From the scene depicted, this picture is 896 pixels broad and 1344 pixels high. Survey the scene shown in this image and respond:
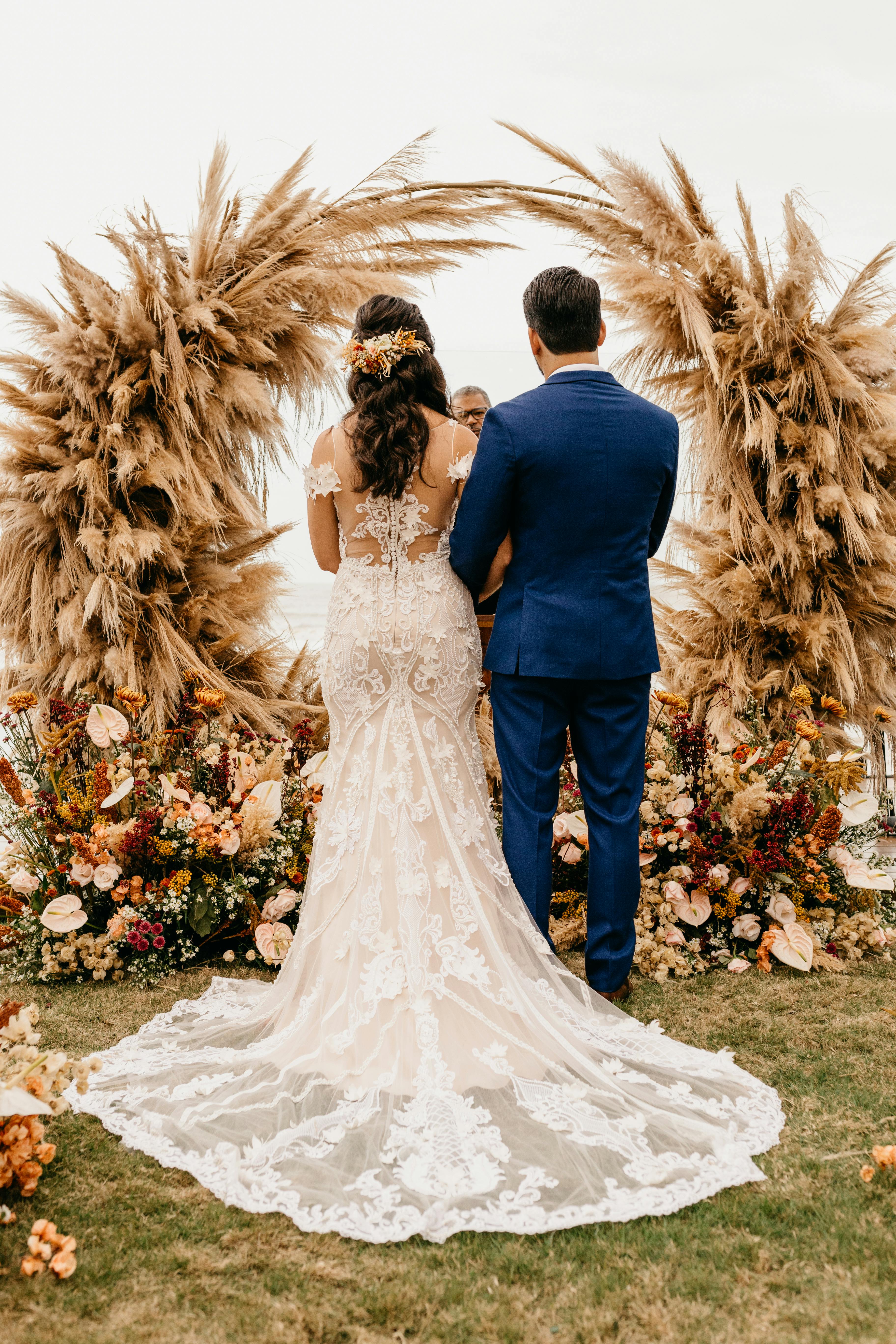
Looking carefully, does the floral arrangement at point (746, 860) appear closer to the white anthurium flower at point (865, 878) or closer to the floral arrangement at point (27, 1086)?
the white anthurium flower at point (865, 878)

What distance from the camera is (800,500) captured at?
14.7ft

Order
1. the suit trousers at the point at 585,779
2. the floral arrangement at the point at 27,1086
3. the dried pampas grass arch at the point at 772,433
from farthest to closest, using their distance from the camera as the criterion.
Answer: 1. the dried pampas grass arch at the point at 772,433
2. the suit trousers at the point at 585,779
3. the floral arrangement at the point at 27,1086

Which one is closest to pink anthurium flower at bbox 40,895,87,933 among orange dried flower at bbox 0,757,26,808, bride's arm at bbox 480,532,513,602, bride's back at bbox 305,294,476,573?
orange dried flower at bbox 0,757,26,808

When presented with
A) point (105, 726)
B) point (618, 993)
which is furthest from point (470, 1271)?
point (105, 726)

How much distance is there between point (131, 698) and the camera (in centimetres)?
381

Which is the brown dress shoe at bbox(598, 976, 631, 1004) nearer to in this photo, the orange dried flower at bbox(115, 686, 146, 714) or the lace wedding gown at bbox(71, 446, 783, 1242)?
the lace wedding gown at bbox(71, 446, 783, 1242)

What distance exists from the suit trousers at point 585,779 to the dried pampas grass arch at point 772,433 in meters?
1.35

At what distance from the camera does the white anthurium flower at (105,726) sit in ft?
12.6

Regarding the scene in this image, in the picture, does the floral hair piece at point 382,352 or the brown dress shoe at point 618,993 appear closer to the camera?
the floral hair piece at point 382,352

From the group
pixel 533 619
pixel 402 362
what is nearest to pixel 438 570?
pixel 533 619

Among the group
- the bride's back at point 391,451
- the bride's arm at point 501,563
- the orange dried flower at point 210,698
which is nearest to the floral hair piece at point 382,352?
the bride's back at point 391,451

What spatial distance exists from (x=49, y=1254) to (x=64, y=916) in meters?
1.83

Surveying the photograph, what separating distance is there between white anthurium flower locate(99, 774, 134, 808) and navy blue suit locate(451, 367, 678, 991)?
55.7 inches

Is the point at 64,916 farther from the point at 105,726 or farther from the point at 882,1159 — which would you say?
the point at 882,1159
